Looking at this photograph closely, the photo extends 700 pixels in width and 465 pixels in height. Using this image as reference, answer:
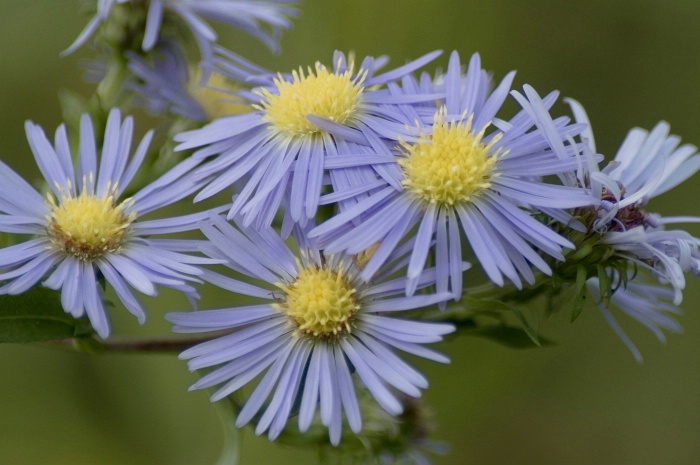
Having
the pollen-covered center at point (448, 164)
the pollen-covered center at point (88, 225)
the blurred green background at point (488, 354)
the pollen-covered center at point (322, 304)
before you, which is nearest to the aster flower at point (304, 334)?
the pollen-covered center at point (322, 304)

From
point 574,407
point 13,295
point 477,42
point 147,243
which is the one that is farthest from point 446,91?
point 574,407

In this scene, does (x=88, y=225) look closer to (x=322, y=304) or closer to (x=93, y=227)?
(x=93, y=227)

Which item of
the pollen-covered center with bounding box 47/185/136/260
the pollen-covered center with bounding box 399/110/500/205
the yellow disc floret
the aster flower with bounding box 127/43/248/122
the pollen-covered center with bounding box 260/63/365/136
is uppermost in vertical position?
the aster flower with bounding box 127/43/248/122

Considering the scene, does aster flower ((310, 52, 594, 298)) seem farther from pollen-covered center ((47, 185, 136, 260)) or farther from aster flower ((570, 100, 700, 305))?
pollen-covered center ((47, 185, 136, 260))

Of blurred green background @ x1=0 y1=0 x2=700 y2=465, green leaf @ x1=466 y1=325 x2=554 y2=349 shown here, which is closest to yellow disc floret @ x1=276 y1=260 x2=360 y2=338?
green leaf @ x1=466 y1=325 x2=554 y2=349

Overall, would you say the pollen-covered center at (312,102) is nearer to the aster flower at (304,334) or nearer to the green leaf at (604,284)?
the aster flower at (304,334)

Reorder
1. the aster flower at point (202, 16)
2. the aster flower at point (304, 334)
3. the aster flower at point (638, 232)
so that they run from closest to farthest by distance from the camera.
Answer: the aster flower at point (304, 334) < the aster flower at point (638, 232) < the aster flower at point (202, 16)

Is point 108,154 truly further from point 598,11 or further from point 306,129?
point 598,11
